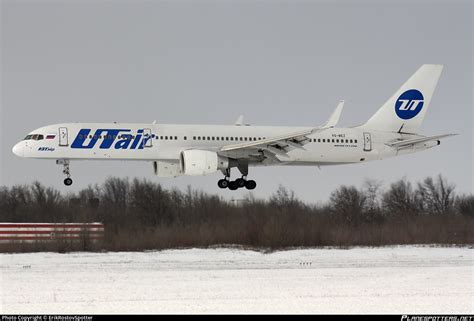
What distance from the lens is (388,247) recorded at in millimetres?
51281

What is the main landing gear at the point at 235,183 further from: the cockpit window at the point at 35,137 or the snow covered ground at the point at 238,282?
the cockpit window at the point at 35,137

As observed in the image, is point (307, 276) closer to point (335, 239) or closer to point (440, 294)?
point (440, 294)

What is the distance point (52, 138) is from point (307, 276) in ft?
56.5

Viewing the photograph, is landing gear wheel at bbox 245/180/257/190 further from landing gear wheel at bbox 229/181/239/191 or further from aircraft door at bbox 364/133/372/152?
aircraft door at bbox 364/133/372/152

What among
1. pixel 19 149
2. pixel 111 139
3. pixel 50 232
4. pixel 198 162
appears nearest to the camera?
pixel 19 149

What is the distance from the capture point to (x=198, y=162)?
46.5m

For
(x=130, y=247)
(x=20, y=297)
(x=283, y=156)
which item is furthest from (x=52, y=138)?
(x=20, y=297)

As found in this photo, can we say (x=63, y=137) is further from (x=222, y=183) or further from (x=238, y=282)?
(x=238, y=282)

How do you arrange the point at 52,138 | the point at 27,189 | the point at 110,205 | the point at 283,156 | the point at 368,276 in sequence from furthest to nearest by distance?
1. the point at 27,189
2. the point at 110,205
3. the point at 283,156
4. the point at 52,138
5. the point at 368,276

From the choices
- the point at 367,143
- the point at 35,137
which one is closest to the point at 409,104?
the point at 367,143

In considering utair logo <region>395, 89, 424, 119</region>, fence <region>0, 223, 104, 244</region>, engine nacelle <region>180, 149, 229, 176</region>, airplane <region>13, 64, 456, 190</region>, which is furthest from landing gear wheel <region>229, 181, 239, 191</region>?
utair logo <region>395, 89, 424, 119</region>

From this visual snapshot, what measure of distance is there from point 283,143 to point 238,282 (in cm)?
1717

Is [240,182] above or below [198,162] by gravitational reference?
below

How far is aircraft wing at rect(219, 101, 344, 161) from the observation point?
46188 mm
